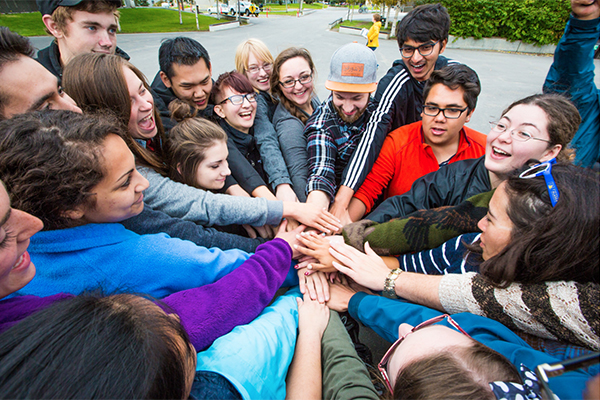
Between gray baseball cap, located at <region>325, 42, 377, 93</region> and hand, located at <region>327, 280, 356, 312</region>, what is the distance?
5.11 ft

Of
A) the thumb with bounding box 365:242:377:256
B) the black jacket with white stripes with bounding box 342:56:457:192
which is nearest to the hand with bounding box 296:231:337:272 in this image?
the thumb with bounding box 365:242:377:256

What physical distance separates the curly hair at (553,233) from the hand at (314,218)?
1033 mm

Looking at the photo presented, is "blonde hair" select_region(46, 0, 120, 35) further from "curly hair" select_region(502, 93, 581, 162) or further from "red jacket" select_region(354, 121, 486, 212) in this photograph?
"curly hair" select_region(502, 93, 581, 162)

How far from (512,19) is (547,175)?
1961cm

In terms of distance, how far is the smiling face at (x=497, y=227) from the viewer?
1255 millimetres

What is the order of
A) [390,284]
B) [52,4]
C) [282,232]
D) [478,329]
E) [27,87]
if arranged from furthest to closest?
[52,4], [282,232], [390,284], [27,87], [478,329]

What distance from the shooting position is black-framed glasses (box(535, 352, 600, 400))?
0.64m

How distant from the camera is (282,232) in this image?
2109 mm

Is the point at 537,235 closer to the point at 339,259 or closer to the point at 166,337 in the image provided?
the point at 339,259

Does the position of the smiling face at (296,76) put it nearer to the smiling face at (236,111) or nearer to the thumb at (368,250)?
the smiling face at (236,111)

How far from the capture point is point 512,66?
1122 centimetres

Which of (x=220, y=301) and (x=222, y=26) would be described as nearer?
(x=220, y=301)

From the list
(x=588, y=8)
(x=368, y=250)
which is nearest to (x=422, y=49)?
(x=588, y=8)

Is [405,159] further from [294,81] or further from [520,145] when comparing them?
[294,81]
